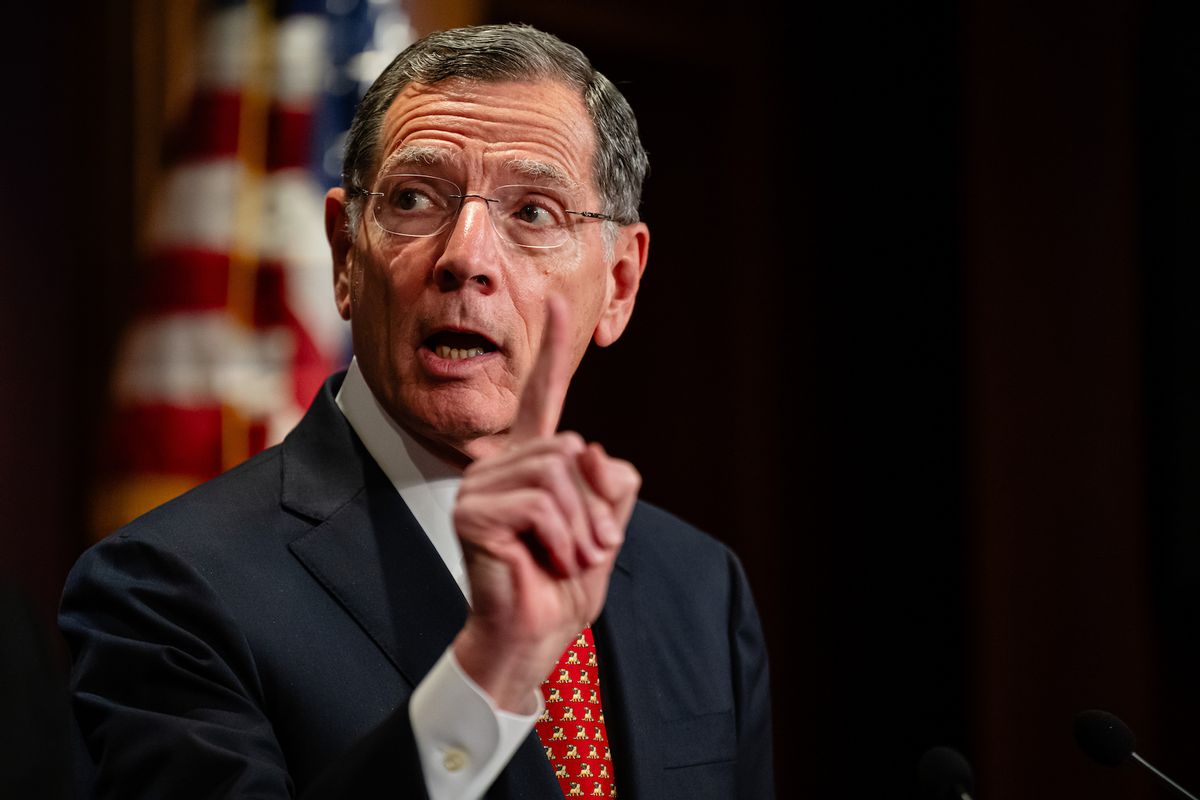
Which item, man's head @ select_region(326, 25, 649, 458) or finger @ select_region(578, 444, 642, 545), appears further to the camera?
man's head @ select_region(326, 25, 649, 458)

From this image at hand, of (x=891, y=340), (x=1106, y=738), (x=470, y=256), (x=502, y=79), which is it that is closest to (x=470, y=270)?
(x=470, y=256)

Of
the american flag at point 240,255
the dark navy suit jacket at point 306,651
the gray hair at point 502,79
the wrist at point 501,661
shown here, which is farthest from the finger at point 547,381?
the american flag at point 240,255

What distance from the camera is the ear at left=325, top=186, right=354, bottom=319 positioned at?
1813mm

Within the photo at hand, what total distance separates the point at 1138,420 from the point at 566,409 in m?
1.72

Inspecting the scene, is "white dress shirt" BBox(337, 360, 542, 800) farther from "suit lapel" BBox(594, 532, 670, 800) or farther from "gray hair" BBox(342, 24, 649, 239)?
"gray hair" BBox(342, 24, 649, 239)

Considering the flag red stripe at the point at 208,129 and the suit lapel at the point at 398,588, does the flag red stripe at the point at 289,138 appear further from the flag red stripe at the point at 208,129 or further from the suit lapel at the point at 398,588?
the suit lapel at the point at 398,588

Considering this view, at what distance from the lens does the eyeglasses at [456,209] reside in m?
1.63

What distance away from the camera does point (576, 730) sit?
1.57 meters

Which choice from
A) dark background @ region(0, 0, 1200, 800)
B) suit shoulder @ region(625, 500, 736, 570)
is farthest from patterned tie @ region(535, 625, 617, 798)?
dark background @ region(0, 0, 1200, 800)

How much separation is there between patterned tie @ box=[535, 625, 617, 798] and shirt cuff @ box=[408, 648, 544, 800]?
345mm

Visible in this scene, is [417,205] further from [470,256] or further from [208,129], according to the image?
[208,129]

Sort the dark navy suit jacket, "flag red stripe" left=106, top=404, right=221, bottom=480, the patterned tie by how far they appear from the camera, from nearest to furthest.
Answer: the dark navy suit jacket, the patterned tie, "flag red stripe" left=106, top=404, right=221, bottom=480

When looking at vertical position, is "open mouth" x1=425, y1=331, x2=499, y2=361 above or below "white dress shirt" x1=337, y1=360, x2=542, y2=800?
above

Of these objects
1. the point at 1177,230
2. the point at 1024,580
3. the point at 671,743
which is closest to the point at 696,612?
the point at 671,743
